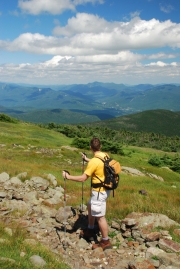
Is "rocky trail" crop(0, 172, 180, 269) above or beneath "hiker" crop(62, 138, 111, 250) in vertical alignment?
beneath

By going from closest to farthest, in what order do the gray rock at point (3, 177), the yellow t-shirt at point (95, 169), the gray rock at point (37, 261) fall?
the gray rock at point (37, 261), the yellow t-shirt at point (95, 169), the gray rock at point (3, 177)

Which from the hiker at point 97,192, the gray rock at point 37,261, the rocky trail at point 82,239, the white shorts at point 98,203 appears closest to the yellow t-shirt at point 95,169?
the hiker at point 97,192

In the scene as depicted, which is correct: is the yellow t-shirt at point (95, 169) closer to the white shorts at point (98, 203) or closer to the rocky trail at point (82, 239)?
the white shorts at point (98, 203)

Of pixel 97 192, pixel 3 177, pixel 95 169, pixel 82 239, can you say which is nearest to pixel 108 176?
pixel 95 169

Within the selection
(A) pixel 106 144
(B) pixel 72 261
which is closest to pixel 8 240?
(B) pixel 72 261

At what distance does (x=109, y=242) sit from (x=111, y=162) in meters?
2.38

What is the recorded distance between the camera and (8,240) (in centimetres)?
636

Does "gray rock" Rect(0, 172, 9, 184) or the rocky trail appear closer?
the rocky trail

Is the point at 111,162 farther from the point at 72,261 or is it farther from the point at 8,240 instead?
the point at 8,240

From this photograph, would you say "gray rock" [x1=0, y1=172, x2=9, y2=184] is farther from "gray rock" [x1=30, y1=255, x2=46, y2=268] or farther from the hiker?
"gray rock" [x1=30, y1=255, x2=46, y2=268]

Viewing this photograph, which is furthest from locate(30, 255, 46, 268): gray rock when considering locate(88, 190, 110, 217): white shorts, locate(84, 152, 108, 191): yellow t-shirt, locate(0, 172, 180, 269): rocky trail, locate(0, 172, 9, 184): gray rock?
locate(0, 172, 9, 184): gray rock

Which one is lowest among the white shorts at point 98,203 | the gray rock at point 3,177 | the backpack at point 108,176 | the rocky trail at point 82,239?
the rocky trail at point 82,239

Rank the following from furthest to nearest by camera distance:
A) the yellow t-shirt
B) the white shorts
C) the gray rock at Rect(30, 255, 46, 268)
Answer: the white shorts → the yellow t-shirt → the gray rock at Rect(30, 255, 46, 268)

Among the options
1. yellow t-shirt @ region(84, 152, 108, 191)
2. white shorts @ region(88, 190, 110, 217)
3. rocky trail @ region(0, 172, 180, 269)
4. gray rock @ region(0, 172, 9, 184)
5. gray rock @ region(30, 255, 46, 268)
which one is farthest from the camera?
gray rock @ region(0, 172, 9, 184)
